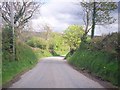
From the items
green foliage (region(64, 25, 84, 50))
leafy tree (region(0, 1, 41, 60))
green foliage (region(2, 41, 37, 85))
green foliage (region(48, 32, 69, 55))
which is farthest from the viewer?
green foliage (region(48, 32, 69, 55))

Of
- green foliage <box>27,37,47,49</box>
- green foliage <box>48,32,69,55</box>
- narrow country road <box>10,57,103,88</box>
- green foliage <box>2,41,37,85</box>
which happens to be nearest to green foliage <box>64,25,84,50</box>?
green foliage <box>27,37,47,49</box>

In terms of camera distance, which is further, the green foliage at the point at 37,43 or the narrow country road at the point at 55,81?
the green foliage at the point at 37,43

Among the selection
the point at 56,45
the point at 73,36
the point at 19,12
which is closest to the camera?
the point at 19,12

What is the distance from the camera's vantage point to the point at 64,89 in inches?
646

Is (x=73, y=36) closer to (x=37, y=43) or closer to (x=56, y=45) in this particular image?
(x=37, y=43)

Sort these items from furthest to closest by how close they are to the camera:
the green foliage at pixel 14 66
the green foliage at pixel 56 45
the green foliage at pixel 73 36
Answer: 1. the green foliage at pixel 56 45
2. the green foliage at pixel 73 36
3. the green foliage at pixel 14 66

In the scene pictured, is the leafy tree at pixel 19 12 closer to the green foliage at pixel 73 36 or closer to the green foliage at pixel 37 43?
the green foliage at pixel 73 36

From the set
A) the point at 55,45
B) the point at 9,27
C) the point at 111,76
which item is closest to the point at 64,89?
the point at 111,76

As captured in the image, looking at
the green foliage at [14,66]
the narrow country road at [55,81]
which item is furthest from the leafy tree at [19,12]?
the narrow country road at [55,81]

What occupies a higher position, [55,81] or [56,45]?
[55,81]

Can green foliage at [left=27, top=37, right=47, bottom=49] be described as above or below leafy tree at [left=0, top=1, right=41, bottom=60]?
below

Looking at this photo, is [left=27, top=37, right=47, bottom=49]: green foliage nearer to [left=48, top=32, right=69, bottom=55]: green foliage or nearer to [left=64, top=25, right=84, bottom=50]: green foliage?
[left=48, top=32, right=69, bottom=55]: green foliage

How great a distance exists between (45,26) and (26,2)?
60.1 meters

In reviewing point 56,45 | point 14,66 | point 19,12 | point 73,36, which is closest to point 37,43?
point 56,45
